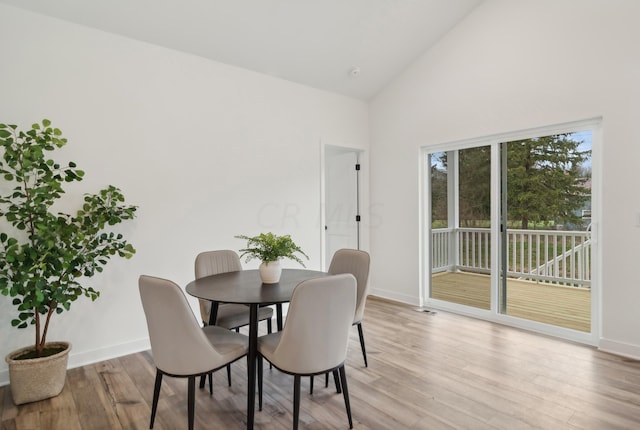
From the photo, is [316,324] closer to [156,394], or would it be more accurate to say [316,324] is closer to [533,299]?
[156,394]

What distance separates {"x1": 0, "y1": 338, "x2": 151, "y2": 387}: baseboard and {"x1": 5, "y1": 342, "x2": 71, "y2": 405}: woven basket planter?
0.42 metres

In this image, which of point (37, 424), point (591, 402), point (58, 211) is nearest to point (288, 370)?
point (37, 424)

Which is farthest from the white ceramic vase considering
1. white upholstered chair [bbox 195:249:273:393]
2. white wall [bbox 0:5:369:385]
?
white wall [bbox 0:5:369:385]

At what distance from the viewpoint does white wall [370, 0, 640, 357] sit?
286cm

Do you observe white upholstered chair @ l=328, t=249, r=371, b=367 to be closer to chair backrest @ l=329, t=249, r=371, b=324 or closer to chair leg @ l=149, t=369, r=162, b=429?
chair backrest @ l=329, t=249, r=371, b=324

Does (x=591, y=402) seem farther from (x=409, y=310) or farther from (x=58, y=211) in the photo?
(x=58, y=211)

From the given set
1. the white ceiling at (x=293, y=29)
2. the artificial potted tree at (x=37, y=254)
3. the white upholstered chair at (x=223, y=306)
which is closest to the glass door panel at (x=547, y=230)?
the white ceiling at (x=293, y=29)

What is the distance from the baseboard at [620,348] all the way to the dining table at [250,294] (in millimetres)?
2479

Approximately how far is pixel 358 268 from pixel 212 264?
1.14 metres

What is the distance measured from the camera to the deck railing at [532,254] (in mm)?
3432

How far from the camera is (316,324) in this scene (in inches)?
69.6

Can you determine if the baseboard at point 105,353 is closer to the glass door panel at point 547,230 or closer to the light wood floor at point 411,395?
the light wood floor at point 411,395

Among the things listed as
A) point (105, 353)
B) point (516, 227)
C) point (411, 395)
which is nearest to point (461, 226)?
point (516, 227)

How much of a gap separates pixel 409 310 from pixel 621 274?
2.01 m
